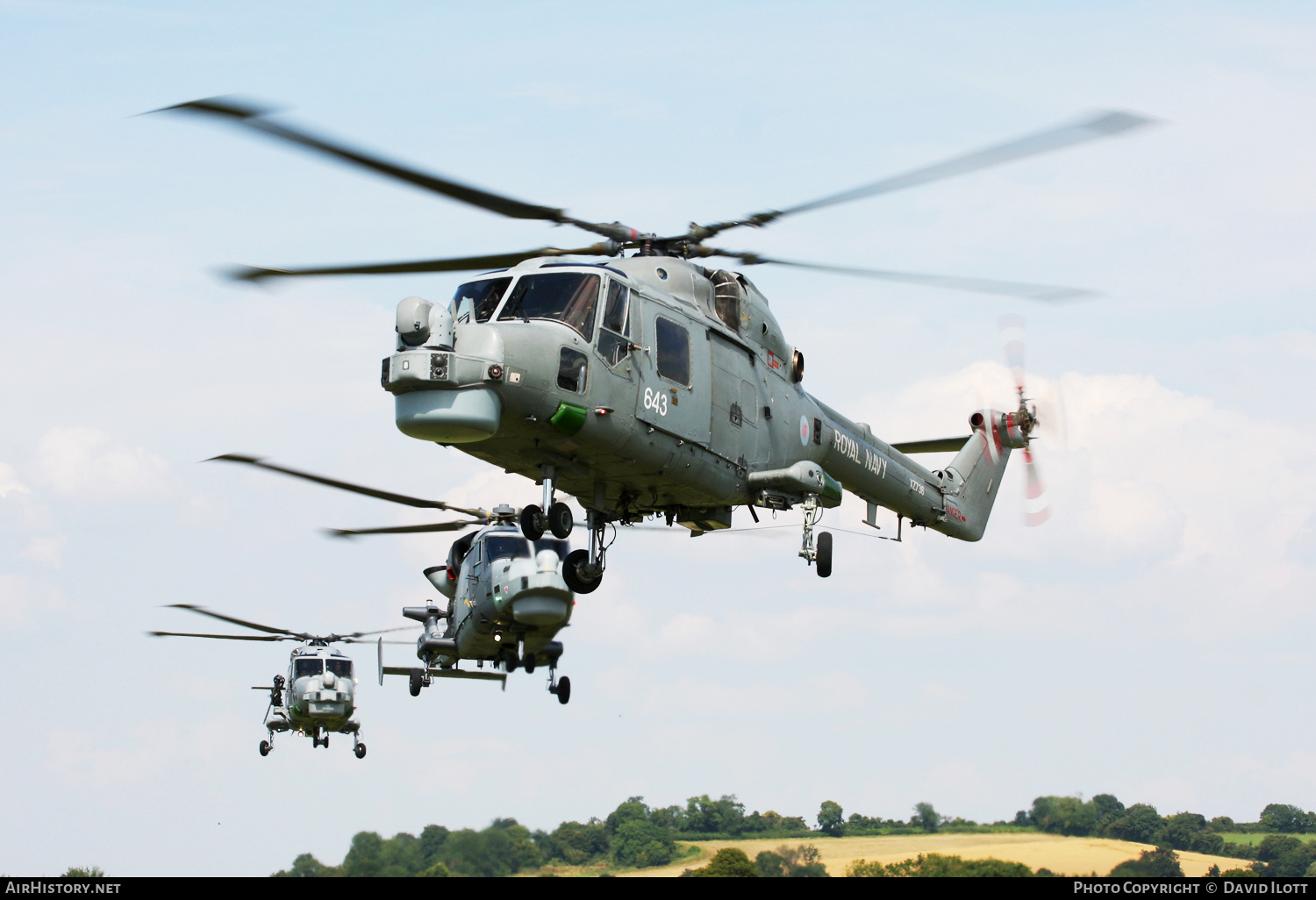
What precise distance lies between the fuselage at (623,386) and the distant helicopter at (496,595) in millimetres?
7133

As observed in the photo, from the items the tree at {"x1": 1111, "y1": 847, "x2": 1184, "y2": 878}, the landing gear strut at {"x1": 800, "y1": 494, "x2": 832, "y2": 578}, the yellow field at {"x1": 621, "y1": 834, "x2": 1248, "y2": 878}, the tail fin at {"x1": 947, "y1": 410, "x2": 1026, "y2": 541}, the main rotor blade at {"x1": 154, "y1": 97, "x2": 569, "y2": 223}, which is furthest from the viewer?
the yellow field at {"x1": 621, "y1": 834, "x2": 1248, "y2": 878}

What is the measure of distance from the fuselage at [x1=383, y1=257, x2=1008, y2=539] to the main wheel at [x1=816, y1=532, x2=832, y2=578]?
68 cm

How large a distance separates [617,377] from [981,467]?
10806 millimetres

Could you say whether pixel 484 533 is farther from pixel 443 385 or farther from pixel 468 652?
pixel 443 385

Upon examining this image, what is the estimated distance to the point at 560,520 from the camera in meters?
14.1

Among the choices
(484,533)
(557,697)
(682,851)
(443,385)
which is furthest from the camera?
(682,851)

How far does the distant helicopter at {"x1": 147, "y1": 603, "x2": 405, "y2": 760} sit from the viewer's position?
113ft

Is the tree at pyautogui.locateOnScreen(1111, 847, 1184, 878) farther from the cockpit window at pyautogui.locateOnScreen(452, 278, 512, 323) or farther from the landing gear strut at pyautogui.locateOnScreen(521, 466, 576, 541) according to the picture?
the cockpit window at pyautogui.locateOnScreen(452, 278, 512, 323)

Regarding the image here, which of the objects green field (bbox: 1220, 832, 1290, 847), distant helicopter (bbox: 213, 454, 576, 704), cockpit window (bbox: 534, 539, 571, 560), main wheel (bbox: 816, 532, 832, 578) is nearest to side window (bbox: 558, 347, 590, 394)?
main wheel (bbox: 816, 532, 832, 578)

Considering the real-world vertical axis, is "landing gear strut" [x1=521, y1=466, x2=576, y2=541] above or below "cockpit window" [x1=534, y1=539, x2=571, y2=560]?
below

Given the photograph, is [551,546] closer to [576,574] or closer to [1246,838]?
[576,574]
